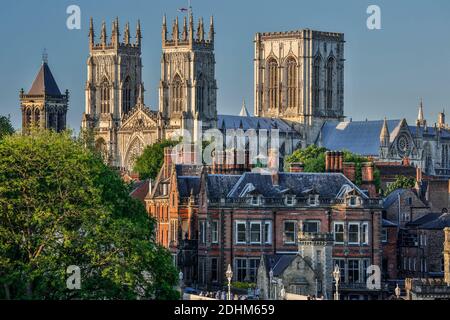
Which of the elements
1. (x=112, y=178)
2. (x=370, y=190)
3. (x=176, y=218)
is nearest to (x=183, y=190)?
(x=176, y=218)

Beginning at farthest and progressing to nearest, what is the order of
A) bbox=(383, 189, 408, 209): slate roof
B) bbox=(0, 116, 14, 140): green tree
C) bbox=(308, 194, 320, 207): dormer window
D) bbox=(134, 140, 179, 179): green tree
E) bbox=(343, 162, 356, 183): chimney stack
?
bbox=(134, 140, 179, 179): green tree
bbox=(0, 116, 14, 140): green tree
bbox=(383, 189, 408, 209): slate roof
bbox=(343, 162, 356, 183): chimney stack
bbox=(308, 194, 320, 207): dormer window

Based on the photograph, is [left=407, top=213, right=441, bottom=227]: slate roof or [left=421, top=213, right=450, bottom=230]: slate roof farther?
[left=407, top=213, right=441, bottom=227]: slate roof

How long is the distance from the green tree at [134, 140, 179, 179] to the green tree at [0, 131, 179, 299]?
8883 centimetres

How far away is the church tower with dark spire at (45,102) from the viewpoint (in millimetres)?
190375

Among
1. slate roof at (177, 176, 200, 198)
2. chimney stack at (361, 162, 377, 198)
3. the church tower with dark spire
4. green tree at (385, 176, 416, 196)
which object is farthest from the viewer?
the church tower with dark spire

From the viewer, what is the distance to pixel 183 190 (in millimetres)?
96438

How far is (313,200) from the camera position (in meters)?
92.6

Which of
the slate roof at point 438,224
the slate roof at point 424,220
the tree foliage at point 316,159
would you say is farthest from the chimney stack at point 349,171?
the tree foliage at point 316,159

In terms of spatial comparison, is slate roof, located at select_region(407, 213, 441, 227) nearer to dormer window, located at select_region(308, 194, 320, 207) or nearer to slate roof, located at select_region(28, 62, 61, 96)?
dormer window, located at select_region(308, 194, 320, 207)

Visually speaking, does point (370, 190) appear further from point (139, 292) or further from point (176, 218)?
point (139, 292)

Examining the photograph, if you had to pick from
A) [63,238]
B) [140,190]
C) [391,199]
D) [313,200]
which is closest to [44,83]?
[140,190]

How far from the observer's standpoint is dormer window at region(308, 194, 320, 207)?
303 feet

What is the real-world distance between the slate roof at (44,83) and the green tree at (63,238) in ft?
427

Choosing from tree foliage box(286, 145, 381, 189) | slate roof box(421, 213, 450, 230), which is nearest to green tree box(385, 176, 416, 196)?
tree foliage box(286, 145, 381, 189)
